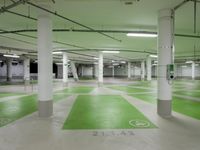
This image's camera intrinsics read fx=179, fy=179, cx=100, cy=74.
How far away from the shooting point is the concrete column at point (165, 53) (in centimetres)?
664

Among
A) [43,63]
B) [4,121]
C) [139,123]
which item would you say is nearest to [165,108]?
[139,123]

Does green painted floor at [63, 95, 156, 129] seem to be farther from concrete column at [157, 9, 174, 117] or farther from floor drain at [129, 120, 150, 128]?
concrete column at [157, 9, 174, 117]

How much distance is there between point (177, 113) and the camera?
7.04m

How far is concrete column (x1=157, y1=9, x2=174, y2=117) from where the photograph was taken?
21.8 ft

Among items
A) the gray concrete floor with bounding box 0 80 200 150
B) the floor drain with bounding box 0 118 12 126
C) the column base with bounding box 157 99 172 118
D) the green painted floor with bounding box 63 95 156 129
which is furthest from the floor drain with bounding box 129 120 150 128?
the floor drain with bounding box 0 118 12 126

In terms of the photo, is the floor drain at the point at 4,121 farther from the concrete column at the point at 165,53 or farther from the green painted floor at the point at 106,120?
the concrete column at the point at 165,53

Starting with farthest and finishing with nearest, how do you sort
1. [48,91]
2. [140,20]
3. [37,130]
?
[140,20] → [48,91] → [37,130]

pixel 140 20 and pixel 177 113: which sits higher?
pixel 140 20

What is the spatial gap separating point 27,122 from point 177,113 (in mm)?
5526

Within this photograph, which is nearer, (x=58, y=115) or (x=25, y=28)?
(x=58, y=115)

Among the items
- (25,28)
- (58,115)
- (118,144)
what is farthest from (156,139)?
(25,28)

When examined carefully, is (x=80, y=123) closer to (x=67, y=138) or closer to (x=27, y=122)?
(x=67, y=138)

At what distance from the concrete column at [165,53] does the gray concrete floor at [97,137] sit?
1025 mm

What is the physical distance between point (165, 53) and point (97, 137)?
13.5ft
